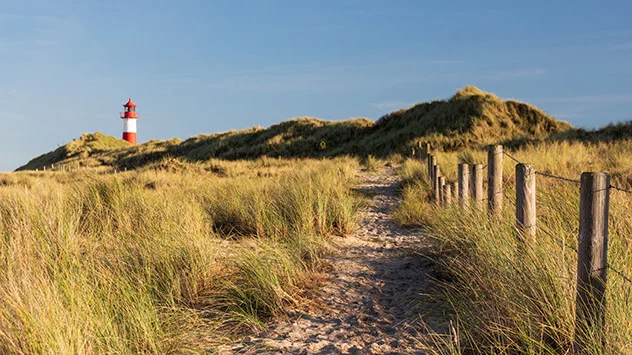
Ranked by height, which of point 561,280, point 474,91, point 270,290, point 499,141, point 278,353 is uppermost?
point 474,91

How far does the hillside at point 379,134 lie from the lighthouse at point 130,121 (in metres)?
11.7

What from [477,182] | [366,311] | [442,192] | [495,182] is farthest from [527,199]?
[442,192]

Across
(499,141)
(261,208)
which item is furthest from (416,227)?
(499,141)

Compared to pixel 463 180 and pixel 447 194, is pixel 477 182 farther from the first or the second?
pixel 447 194

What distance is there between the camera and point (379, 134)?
30281 mm

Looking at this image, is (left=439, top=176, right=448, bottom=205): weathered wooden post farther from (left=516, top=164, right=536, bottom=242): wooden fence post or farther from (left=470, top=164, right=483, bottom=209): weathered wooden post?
(left=516, top=164, right=536, bottom=242): wooden fence post

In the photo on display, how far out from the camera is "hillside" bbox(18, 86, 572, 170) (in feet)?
81.4

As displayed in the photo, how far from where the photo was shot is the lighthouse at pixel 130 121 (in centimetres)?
5801

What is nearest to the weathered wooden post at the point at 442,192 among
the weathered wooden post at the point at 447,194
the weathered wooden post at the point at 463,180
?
the weathered wooden post at the point at 447,194

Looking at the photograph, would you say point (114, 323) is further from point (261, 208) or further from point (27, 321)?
point (261, 208)

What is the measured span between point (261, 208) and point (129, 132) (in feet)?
183

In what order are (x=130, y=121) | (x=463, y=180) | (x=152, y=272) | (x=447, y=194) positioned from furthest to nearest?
(x=130, y=121) < (x=447, y=194) < (x=463, y=180) < (x=152, y=272)

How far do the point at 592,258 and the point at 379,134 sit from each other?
27671 mm

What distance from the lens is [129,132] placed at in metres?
58.2
